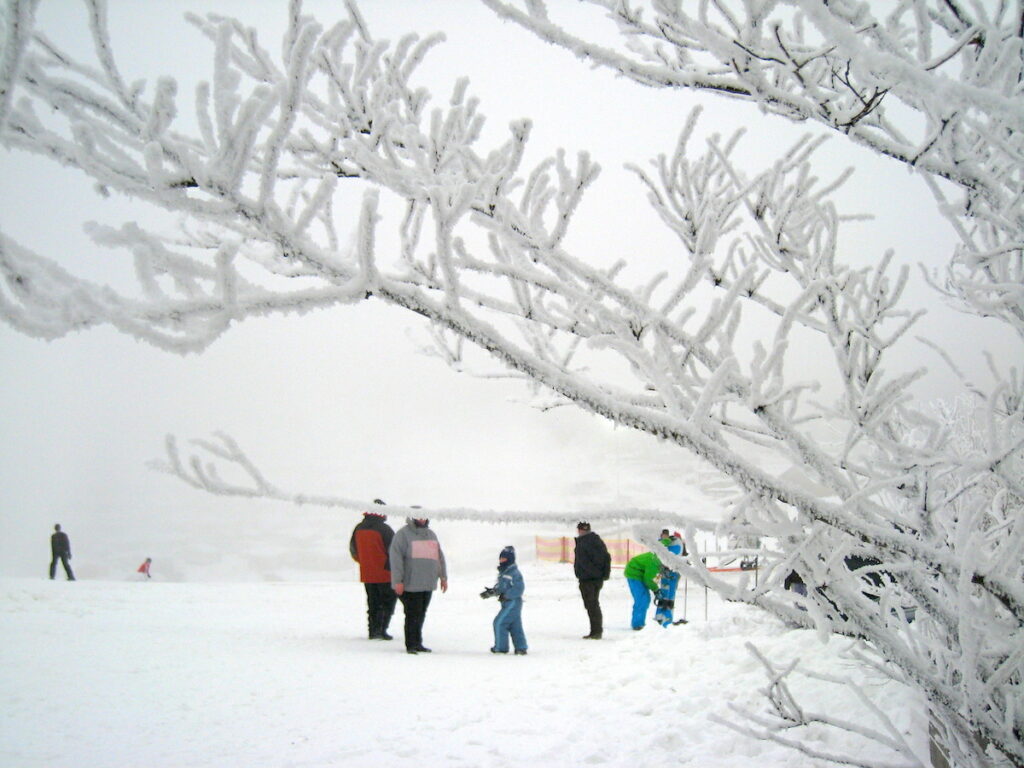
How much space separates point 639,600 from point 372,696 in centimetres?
531

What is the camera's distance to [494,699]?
4.93 m

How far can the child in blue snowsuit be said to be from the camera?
280 inches

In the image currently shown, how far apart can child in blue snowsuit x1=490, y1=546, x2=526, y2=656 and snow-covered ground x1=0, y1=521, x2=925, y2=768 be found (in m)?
0.23

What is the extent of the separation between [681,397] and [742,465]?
418mm

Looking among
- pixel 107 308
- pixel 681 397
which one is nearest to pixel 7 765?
pixel 107 308

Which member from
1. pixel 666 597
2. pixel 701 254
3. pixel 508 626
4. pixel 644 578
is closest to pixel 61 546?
pixel 508 626

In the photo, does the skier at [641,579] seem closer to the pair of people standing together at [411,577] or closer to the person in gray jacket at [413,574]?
the pair of people standing together at [411,577]

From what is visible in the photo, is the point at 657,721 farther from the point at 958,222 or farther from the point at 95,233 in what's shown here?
the point at 95,233

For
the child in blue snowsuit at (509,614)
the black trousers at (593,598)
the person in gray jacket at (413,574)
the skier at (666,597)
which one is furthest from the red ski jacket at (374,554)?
the skier at (666,597)

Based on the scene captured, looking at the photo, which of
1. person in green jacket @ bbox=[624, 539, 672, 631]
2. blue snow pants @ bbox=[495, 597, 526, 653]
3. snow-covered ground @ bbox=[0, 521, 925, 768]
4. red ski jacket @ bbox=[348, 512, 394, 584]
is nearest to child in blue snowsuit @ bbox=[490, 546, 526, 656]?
blue snow pants @ bbox=[495, 597, 526, 653]

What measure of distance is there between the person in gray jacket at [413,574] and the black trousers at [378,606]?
861 mm

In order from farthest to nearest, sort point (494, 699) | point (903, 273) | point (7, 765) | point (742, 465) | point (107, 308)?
point (494, 699) → point (7, 765) → point (903, 273) → point (742, 465) → point (107, 308)

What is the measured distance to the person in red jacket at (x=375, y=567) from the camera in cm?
724

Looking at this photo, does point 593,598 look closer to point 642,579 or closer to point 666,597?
point 642,579
